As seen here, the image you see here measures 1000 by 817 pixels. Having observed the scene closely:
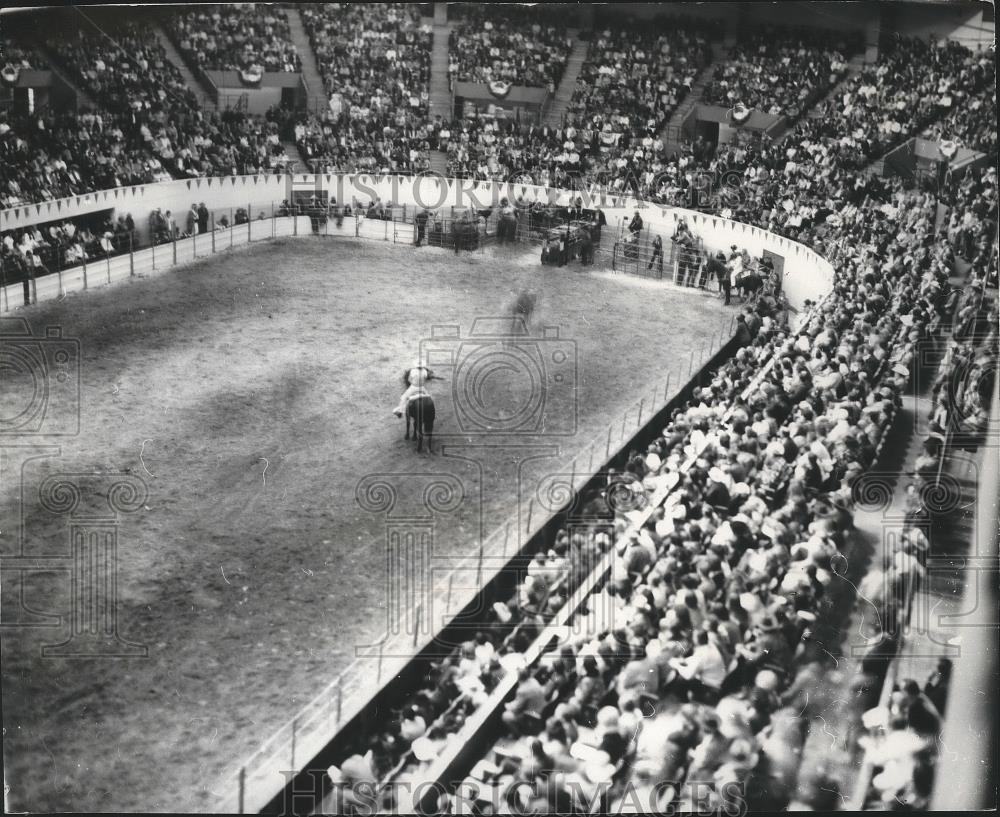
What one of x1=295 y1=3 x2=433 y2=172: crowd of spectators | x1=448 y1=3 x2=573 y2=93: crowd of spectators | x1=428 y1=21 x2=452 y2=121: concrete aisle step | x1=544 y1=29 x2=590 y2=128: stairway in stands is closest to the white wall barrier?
x1=295 y1=3 x2=433 y2=172: crowd of spectators

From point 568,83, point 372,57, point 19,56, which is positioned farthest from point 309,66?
point 19,56

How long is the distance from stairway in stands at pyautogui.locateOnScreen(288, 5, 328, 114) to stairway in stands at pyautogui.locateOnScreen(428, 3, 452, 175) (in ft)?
10.6

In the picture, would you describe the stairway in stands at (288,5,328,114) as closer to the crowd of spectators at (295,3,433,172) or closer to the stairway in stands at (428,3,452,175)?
the crowd of spectators at (295,3,433,172)

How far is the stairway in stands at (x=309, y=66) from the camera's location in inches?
1142

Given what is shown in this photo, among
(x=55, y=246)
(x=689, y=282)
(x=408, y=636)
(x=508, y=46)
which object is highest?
(x=508, y=46)

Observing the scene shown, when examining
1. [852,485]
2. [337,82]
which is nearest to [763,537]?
[852,485]

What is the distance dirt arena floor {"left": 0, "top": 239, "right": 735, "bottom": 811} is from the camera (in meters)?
8.66

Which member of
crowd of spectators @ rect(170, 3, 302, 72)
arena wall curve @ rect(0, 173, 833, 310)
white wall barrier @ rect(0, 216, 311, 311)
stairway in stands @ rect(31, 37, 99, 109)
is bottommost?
white wall barrier @ rect(0, 216, 311, 311)

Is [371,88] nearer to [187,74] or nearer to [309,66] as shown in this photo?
[309,66]

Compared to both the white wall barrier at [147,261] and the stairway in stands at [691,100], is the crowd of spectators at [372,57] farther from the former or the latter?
the stairway in stands at [691,100]

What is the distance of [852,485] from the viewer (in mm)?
10602

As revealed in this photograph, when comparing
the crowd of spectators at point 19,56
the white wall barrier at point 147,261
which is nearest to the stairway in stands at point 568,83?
the white wall barrier at point 147,261

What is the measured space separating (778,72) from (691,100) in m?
2.80

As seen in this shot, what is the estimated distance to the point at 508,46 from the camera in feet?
95.1
